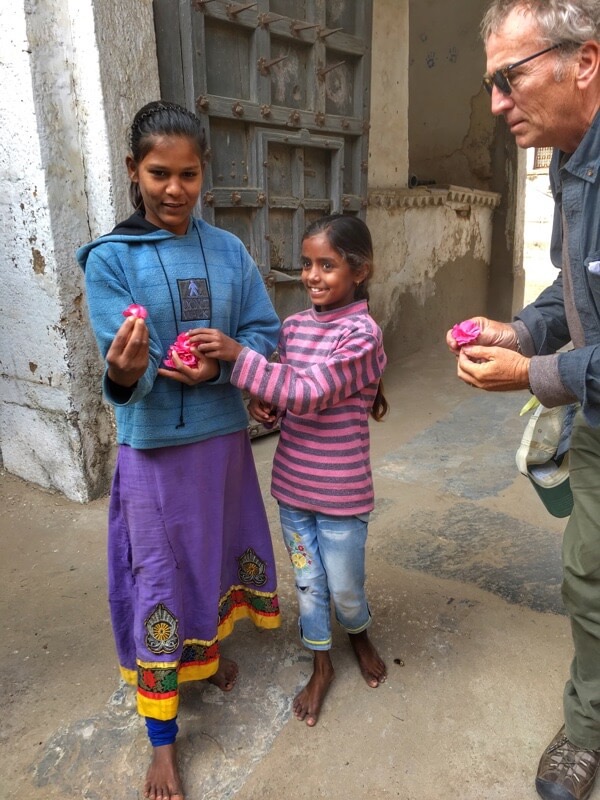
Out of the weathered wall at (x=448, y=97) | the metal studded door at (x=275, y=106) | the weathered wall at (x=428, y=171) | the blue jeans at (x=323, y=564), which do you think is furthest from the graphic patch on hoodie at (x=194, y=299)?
the weathered wall at (x=448, y=97)

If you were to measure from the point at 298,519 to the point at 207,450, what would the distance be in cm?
37

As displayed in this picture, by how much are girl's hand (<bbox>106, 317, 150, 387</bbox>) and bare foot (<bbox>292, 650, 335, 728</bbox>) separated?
106cm

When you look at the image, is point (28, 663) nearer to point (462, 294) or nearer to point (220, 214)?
point (220, 214)

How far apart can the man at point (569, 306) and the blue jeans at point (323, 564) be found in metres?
0.55

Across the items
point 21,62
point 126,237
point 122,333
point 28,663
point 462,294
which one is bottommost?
point 28,663

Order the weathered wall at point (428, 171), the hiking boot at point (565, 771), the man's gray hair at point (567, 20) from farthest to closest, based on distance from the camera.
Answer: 1. the weathered wall at point (428, 171)
2. the hiking boot at point (565, 771)
3. the man's gray hair at point (567, 20)

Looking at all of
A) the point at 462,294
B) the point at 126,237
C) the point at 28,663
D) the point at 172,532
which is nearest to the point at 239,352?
the point at 126,237

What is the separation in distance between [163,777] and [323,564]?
2.19 ft

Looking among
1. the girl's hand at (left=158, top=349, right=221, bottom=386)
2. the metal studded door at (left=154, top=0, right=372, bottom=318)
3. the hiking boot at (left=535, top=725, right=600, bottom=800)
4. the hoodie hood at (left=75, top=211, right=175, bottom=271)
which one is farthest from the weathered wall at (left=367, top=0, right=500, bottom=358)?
the hiking boot at (left=535, top=725, right=600, bottom=800)

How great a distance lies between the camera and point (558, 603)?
2340mm

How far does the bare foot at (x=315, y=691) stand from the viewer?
5.98 feet

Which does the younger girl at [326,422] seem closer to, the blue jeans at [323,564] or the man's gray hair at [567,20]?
the blue jeans at [323,564]

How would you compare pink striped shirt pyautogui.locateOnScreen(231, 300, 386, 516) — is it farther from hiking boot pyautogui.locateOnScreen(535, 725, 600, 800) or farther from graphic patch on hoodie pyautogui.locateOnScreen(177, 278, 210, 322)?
hiking boot pyautogui.locateOnScreen(535, 725, 600, 800)

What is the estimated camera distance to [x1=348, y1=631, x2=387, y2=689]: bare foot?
195 centimetres
